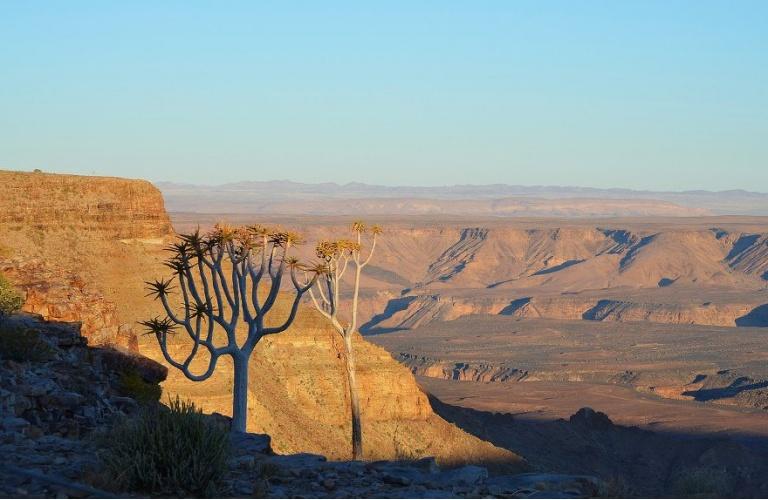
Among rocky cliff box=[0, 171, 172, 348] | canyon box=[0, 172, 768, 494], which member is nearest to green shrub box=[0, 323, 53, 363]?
canyon box=[0, 172, 768, 494]

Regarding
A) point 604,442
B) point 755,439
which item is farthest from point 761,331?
point 604,442

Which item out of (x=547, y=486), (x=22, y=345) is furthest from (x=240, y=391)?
(x=547, y=486)

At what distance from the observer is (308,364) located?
44.6 m

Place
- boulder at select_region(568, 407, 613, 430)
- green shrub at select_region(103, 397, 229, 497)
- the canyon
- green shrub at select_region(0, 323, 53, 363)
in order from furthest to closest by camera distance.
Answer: boulder at select_region(568, 407, 613, 430) → the canyon → green shrub at select_region(0, 323, 53, 363) → green shrub at select_region(103, 397, 229, 497)

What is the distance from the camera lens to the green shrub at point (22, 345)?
19.0 metres

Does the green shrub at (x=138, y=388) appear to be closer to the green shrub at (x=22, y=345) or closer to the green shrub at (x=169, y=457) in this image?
the green shrub at (x=22, y=345)

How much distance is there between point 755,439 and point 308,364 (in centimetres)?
3710

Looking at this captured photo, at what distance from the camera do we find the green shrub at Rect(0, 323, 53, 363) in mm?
18969

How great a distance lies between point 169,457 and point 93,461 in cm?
104

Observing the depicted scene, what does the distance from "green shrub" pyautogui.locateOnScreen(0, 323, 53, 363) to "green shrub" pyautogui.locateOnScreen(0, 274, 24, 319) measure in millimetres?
1597

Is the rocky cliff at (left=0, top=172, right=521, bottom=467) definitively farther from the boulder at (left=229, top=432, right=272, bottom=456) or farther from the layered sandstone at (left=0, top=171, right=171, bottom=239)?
the boulder at (left=229, top=432, right=272, bottom=456)

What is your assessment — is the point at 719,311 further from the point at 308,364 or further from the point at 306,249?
the point at 308,364

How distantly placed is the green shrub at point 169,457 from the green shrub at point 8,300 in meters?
8.21

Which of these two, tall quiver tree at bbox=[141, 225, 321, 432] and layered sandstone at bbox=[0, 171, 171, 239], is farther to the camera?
layered sandstone at bbox=[0, 171, 171, 239]
